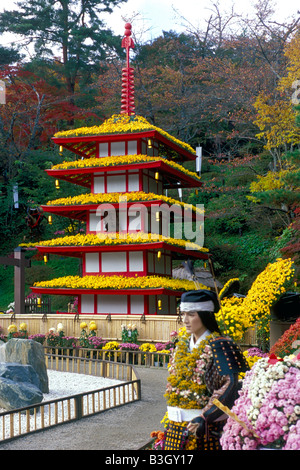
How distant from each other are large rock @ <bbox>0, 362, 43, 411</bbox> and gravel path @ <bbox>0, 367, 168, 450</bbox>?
4.51 ft

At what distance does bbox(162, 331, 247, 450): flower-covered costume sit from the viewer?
516 cm

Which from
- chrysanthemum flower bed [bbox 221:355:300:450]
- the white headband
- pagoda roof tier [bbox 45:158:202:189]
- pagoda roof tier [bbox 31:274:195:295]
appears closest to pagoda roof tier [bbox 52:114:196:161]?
pagoda roof tier [bbox 45:158:202:189]

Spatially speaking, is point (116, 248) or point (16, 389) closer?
point (16, 389)

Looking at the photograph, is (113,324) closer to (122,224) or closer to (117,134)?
(122,224)

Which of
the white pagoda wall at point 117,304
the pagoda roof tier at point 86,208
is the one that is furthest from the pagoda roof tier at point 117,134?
the white pagoda wall at point 117,304

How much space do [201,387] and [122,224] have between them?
68.1 feet

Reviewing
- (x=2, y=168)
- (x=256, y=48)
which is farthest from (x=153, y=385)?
(x=2, y=168)

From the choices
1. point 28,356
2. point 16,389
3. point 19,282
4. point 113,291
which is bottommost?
point 16,389

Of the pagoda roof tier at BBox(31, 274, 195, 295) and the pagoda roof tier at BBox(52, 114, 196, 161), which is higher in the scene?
the pagoda roof tier at BBox(52, 114, 196, 161)

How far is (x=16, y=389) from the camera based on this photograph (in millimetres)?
12133

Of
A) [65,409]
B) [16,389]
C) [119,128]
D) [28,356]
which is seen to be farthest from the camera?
[119,128]

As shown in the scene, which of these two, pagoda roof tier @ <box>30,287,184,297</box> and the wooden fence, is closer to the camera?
the wooden fence

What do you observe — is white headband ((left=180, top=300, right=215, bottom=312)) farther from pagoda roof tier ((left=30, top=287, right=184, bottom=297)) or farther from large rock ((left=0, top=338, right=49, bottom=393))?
pagoda roof tier ((left=30, top=287, right=184, bottom=297))

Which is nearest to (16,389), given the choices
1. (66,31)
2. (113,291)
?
(113,291)
